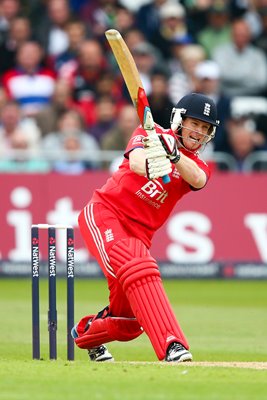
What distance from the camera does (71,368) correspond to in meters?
7.54

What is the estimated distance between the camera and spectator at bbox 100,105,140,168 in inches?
630

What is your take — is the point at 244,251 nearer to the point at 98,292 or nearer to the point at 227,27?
the point at 98,292

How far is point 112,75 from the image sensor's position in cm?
1753

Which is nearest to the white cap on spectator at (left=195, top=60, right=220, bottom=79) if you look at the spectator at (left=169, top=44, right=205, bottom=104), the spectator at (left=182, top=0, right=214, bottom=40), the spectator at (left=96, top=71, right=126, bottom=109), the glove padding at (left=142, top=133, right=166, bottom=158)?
the spectator at (left=169, top=44, right=205, bottom=104)

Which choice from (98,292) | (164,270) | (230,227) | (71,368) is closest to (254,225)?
(230,227)

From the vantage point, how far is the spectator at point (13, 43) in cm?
1781

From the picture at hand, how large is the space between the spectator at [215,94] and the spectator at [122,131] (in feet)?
3.50

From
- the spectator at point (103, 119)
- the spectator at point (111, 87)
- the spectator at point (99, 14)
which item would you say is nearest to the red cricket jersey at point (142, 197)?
the spectator at point (103, 119)

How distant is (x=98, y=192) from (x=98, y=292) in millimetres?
5672

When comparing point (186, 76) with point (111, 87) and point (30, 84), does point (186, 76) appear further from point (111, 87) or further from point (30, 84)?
point (30, 84)

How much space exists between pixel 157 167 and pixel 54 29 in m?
10.7

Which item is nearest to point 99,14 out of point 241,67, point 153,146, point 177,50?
point 177,50

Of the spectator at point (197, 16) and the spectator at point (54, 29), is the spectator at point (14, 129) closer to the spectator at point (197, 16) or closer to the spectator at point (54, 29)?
the spectator at point (54, 29)

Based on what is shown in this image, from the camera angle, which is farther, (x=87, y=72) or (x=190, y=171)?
(x=87, y=72)
